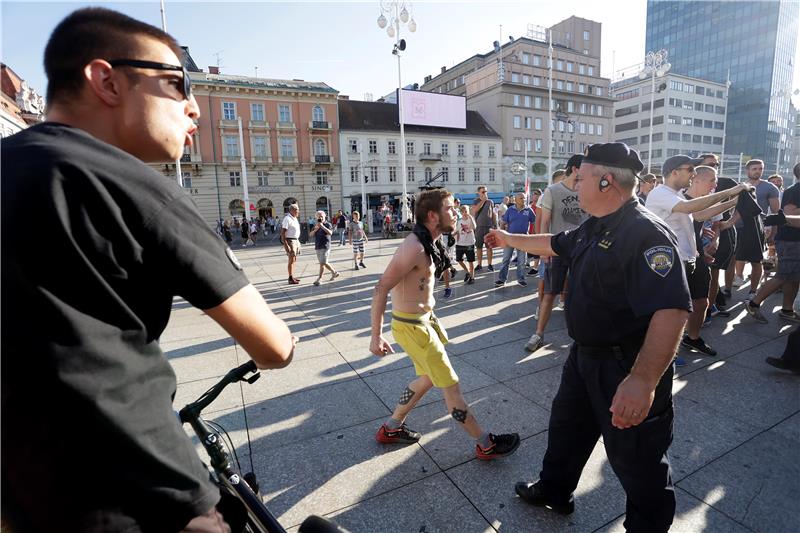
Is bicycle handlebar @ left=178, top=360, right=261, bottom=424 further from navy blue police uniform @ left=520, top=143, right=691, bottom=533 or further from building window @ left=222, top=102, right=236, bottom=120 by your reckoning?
building window @ left=222, top=102, right=236, bottom=120

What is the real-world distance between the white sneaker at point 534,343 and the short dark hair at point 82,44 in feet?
15.9

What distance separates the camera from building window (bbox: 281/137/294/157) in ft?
137

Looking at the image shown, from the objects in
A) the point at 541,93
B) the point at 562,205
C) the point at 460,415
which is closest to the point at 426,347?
the point at 460,415

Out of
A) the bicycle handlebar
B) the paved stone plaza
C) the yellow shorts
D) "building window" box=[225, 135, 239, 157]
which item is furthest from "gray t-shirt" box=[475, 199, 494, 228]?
"building window" box=[225, 135, 239, 157]

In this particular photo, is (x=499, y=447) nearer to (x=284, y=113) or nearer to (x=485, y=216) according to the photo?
(x=485, y=216)

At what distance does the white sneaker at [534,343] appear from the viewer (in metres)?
5.02

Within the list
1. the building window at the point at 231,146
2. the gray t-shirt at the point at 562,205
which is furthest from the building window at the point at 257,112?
the gray t-shirt at the point at 562,205

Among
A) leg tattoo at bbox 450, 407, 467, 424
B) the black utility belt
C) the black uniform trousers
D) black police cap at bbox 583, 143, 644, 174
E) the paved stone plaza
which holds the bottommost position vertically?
the paved stone plaza

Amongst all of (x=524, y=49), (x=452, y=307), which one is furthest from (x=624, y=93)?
(x=452, y=307)

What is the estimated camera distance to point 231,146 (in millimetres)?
40062

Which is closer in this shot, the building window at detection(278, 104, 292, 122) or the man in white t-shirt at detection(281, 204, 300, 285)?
the man in white t-shirt at detection(281, 204, 300, 285)

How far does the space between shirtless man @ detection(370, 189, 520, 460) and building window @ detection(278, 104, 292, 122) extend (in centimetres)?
4311

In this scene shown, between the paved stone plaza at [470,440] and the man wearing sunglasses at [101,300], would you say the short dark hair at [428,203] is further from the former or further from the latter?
the man wearing sunglasses at [101,300]

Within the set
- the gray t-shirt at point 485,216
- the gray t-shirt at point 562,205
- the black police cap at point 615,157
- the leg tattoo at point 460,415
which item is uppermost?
the black police cap at point 615,157
